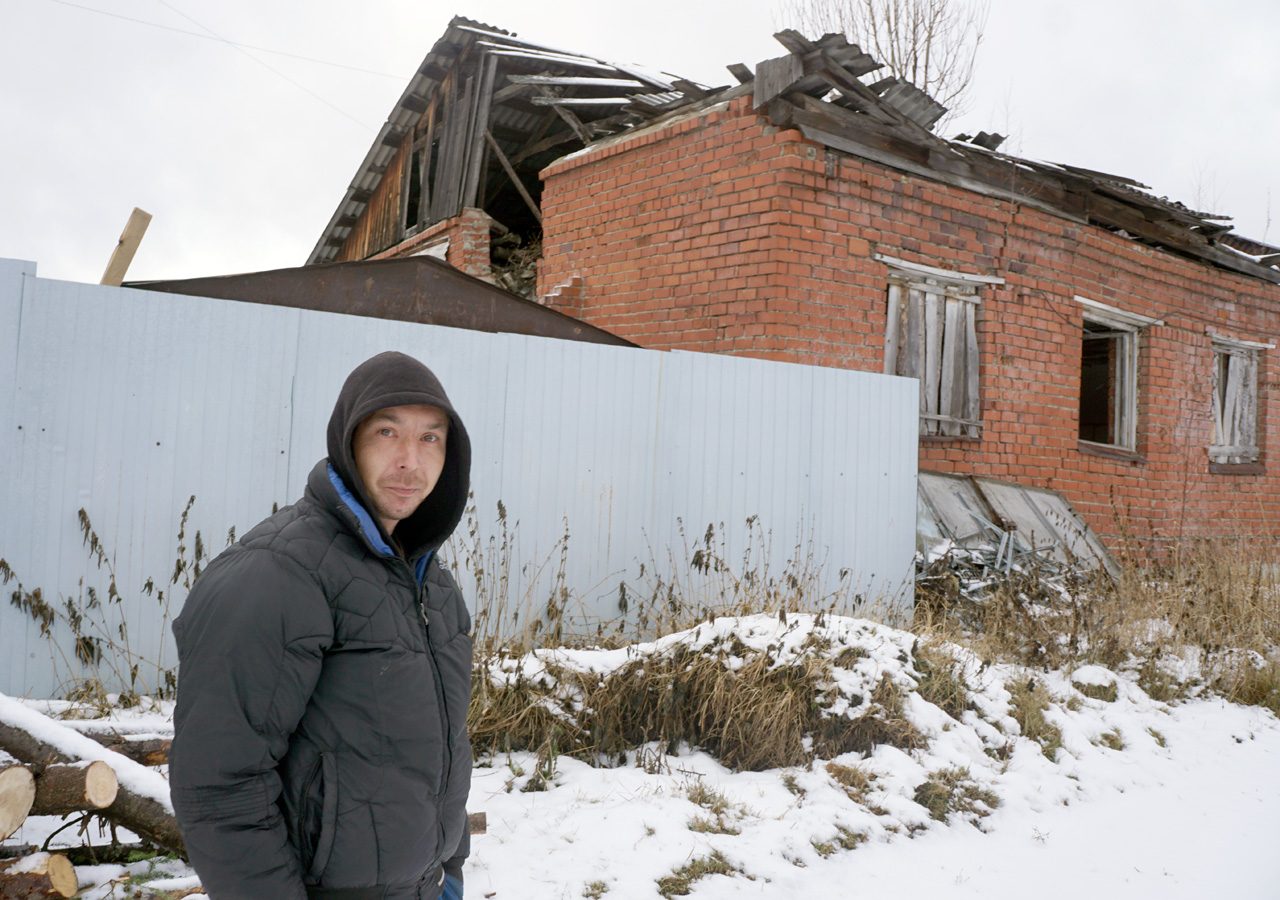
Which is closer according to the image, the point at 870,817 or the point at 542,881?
the point at 542,881

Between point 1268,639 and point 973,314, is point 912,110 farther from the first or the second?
point 1268,639

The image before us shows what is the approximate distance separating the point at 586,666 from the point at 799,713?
99cm

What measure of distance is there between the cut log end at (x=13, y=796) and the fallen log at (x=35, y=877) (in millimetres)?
169

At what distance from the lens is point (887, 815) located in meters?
3.59

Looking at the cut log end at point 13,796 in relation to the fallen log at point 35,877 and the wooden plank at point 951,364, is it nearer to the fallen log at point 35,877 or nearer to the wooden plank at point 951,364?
the fallen log at point 35,877

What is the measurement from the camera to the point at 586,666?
4.00 m

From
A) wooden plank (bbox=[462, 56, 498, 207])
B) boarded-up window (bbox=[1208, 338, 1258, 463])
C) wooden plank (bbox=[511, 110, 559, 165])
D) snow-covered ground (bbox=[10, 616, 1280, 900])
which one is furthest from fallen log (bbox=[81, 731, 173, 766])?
boarded-up window (bbox=[1208, 338, 1258, 463])

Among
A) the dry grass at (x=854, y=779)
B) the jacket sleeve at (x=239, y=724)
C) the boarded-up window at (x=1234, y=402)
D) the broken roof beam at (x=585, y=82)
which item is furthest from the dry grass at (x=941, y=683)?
the boarded-up window at (x=1234, y=402)

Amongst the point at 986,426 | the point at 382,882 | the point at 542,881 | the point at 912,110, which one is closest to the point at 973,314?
the point at 986,426

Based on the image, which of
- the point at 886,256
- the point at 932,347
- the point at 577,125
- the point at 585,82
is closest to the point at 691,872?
the point at 886,256

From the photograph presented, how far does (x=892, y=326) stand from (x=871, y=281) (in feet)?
1.69

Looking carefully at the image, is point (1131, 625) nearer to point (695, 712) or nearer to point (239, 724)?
point (695, 712)

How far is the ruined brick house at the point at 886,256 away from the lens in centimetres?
696

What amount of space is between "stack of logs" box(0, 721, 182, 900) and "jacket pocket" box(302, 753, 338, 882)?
4.29 feet
